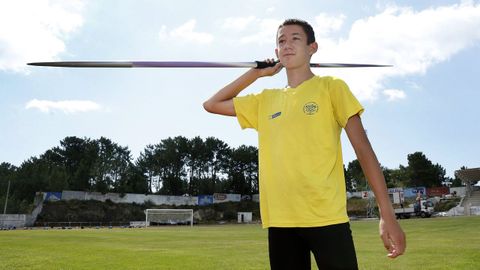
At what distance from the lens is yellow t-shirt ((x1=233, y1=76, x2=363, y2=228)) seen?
262cm

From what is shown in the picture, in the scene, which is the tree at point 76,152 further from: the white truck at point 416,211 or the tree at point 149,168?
the white truck at point 416,211

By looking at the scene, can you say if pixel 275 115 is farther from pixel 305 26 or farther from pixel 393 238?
pixel 393 238

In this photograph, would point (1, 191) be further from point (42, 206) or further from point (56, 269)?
point (56, 269)

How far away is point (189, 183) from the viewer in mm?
122438

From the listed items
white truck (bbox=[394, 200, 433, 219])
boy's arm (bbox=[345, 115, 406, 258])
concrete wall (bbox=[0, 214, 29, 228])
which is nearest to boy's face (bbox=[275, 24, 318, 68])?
boy's arm (bbox=[345, 115, 406, 258])

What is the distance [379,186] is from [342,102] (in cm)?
59

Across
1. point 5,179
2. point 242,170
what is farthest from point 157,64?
point 242,170

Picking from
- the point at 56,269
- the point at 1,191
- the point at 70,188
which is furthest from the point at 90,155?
the point at 56,269

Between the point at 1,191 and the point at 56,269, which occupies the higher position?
the point at 1,191

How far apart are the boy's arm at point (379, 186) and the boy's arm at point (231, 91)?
2.94 feet

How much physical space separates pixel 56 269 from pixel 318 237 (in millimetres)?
8202

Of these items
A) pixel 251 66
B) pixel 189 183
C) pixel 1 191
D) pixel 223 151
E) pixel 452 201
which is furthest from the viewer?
pixel 223 151

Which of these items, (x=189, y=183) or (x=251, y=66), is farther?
(x=189, y=183)

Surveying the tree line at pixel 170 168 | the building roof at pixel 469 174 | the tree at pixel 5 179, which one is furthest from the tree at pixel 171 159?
the building roof at pixel 469 174
